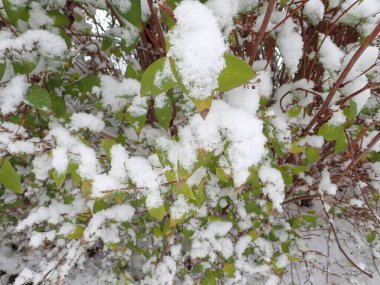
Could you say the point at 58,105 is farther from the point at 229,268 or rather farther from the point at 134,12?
the point at 229,268

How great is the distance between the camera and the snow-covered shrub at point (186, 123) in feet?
2.02

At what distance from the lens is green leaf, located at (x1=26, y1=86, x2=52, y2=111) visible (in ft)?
2.56

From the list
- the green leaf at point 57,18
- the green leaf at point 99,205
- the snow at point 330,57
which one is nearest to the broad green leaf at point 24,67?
the green leaf at point 57,18

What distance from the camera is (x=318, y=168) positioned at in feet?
4.90

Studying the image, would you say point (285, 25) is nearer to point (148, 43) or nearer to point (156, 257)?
point (148, 43)

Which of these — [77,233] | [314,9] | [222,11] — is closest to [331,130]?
[314,9]

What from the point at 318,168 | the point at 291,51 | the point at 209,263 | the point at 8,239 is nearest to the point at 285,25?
the point at 291,51

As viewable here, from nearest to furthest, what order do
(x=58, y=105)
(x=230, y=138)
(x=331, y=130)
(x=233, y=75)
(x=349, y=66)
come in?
(x=233, y=75), (x=230, y=138), (x=349, y=66), (x=331, y=130), (x=58, y=105)

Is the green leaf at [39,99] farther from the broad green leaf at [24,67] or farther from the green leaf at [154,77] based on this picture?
the green leaf at [154,77]

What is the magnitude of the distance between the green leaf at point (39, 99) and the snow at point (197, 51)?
Result: 44cm

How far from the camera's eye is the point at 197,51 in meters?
0.48

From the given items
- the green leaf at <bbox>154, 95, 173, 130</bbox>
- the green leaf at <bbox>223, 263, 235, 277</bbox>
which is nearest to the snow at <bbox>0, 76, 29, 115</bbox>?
the green leaf at <bbox>154, 95, 173, 130</bbox>

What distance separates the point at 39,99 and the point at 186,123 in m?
0.38

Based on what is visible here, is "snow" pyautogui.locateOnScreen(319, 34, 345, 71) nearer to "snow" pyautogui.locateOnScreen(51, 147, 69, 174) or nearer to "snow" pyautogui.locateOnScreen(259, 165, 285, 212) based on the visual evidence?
"snow" pyautogui.locateOnScreen(259, 165, 285, 212)
